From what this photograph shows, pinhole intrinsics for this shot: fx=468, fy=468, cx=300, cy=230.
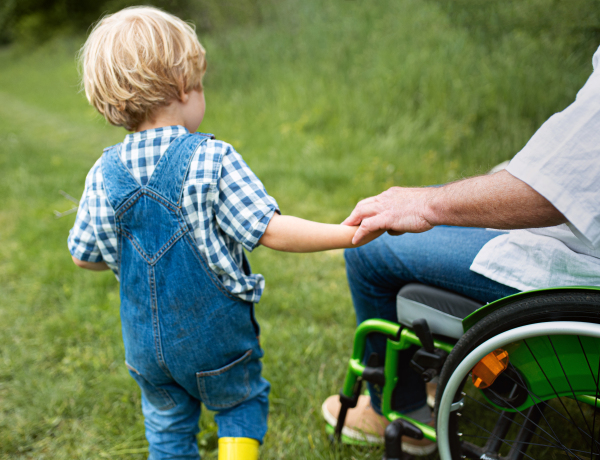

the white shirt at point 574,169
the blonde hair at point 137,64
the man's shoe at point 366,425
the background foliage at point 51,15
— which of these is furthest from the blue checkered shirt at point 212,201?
the background foliage at point 51,15

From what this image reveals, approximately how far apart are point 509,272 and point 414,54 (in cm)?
447

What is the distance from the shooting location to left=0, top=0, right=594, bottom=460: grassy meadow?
6.70 ft

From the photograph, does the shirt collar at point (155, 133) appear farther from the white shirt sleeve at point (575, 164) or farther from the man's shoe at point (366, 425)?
the man's shoe at point (366, 425)

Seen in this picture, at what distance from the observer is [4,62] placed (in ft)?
64.9

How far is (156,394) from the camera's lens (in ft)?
Result: 4.88

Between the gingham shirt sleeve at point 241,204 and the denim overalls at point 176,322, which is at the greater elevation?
the gingham shirt sleeve at point 241,204

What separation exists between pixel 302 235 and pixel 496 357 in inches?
22.7

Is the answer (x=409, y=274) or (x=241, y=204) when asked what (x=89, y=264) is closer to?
(x=241, y=204)

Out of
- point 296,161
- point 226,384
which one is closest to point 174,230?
point 226,384

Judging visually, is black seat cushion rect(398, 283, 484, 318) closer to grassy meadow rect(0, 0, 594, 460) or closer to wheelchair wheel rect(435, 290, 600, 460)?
wheelchair wheel rect(435, 290, 600, 460)

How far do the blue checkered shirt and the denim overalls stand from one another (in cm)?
2

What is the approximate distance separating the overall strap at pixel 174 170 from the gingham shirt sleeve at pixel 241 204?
9cm

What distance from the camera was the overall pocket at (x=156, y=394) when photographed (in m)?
1.47

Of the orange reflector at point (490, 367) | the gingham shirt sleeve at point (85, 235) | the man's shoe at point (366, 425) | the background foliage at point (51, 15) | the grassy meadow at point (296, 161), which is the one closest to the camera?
the orange reflector at point (490, 367)
